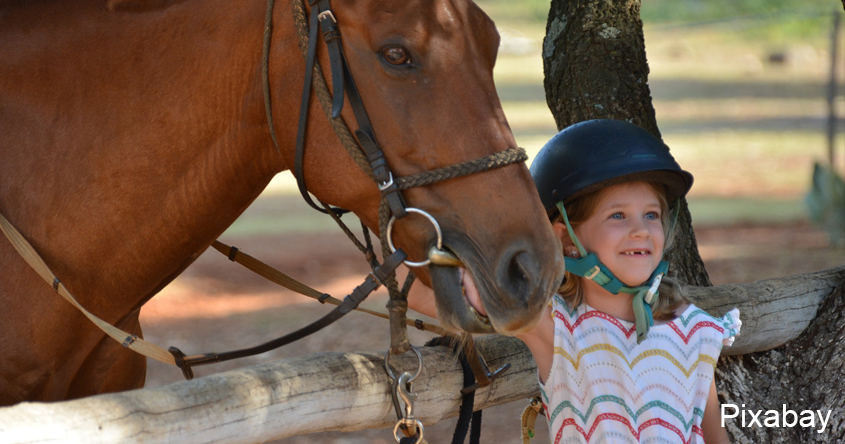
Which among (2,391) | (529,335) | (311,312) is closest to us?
(2,391)

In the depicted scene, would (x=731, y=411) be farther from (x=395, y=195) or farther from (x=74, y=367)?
(x=74, y=367)

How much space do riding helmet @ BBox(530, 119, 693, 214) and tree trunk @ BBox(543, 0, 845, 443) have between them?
0.69m

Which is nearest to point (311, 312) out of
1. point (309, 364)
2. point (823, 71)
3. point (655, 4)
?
point (309, 364)

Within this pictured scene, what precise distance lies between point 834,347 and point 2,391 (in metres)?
2.69

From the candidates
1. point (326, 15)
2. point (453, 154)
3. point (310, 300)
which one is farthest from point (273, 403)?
point (310, 300)

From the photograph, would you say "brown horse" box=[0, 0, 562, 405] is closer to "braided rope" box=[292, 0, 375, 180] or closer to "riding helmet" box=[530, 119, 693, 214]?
"braided rope" box=[292, 0, 375, 180]

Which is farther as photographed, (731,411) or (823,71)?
(823,71)

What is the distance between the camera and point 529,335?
7.74ft

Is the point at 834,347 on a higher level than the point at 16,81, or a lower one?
lower

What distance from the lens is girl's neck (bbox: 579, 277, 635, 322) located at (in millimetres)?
2420

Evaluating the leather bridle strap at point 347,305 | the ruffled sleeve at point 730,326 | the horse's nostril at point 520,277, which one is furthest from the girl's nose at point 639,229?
the leather bridle strap at point 347,305

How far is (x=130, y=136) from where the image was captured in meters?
2.13

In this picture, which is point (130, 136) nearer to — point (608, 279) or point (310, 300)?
point (608, 279)

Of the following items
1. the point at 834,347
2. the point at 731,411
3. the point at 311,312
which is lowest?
the point at 311,312
